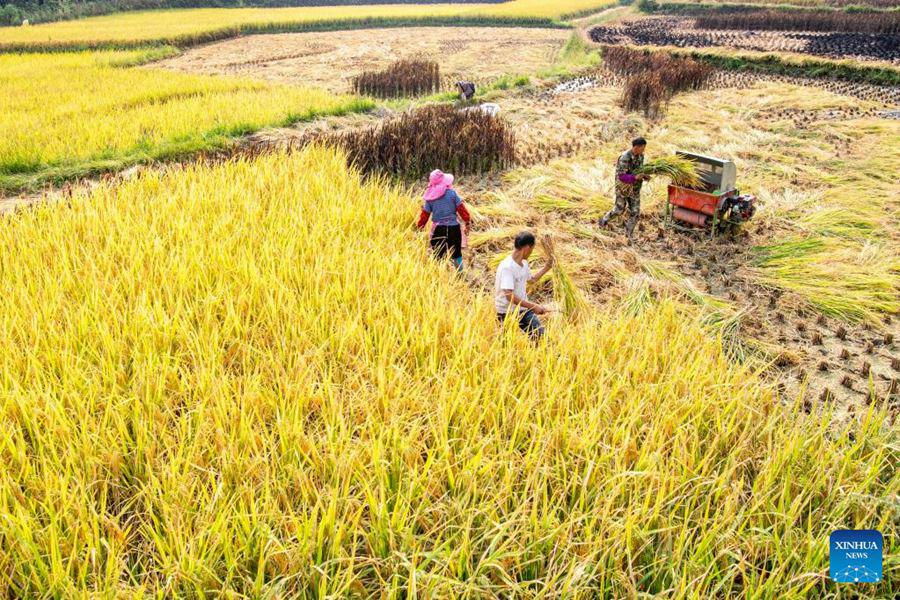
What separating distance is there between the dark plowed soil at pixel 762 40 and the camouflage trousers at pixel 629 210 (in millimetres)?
13841

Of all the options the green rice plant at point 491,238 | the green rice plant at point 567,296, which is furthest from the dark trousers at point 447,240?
the green rice plant at point 567,296

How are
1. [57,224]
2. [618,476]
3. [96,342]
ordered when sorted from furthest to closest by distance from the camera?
[57,224] → [96,342] → [618,476]

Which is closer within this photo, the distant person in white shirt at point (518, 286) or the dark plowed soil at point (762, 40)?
the distant person in white shirt at point (518, 286)

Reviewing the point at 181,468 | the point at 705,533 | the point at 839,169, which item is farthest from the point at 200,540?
the point at 839,169

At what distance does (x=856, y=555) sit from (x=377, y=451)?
1.79m

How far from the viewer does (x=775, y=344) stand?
13.6ft

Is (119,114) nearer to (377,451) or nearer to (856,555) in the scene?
(377,451)

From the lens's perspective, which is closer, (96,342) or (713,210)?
(96,342)

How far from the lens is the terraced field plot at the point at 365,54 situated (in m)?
17.2

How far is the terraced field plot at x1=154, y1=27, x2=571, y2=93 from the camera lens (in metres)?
17.2

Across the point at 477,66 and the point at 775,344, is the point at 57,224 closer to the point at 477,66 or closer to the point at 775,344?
the point at 775,344

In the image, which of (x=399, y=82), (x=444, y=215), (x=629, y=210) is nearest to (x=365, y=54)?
(x=399, y=82)

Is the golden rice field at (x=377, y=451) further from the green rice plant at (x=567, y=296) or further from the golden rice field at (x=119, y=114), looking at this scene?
the golden rice field at (x=119, y=114)

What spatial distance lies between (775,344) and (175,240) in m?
4.85
